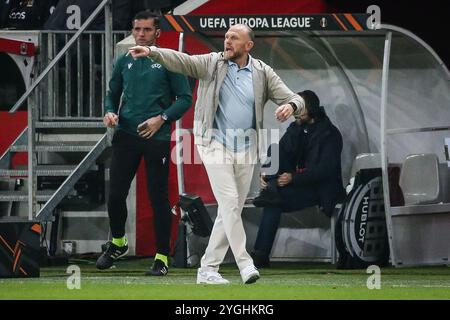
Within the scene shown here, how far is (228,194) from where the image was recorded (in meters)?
11.5

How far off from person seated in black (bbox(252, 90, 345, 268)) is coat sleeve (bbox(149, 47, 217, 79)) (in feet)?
9.20

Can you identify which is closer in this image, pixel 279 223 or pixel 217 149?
pixel 217 149

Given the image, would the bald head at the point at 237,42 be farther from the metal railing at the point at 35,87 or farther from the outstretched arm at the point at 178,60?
the metal railing at the point at 35,87

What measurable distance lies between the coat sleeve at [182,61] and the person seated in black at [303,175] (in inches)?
110

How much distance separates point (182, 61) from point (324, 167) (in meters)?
3.18

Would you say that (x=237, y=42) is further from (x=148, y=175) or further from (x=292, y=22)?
(x=292, y=22)

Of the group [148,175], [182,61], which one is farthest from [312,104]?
Answer: [182,61]

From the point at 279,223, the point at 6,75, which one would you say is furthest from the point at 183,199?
the point at 6,75

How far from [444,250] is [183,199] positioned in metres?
2.58

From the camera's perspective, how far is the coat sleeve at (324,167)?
14.3m

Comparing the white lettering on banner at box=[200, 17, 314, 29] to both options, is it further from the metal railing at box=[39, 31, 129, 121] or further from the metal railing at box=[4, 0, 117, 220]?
the metal railing at box=[39, 31, 129, 121]

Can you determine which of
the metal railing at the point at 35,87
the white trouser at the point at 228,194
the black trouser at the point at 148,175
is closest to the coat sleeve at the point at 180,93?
the black trouser at the point at 148,175

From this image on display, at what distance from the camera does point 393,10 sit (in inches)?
596
